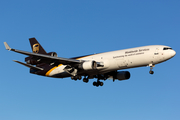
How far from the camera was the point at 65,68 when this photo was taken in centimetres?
5228

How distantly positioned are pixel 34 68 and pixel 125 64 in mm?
18268

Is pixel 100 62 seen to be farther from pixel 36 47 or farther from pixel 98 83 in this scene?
pixel 36 47

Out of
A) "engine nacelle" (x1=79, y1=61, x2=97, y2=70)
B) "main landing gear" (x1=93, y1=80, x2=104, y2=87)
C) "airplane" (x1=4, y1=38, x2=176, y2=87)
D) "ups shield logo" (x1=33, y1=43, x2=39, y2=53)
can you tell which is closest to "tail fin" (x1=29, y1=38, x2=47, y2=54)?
"ups shield logo" (x1=33, y1=43, x2=39, y2=53)

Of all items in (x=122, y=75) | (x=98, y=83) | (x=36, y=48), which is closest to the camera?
(x=122, y=75)

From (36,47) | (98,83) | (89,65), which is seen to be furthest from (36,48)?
(89,65)

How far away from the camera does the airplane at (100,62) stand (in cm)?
4728

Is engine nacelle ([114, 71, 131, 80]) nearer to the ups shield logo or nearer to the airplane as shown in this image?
the airplane

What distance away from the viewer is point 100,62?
165ft

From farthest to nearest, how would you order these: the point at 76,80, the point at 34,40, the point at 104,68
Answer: the point at 34,40
the point at 76,80
the point at 104,68

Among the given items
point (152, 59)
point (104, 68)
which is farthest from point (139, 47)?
point (104, 68)

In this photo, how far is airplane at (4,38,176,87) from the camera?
4728 centimetres

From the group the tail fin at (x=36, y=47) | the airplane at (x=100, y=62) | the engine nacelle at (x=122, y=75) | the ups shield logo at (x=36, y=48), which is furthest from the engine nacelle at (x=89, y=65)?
the ups shield logo at (x=36, y=48)

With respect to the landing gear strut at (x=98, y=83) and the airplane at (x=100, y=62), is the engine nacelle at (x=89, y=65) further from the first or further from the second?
the landing gear strut at (x=98, y=83)

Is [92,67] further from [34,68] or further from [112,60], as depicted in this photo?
[34,68]
